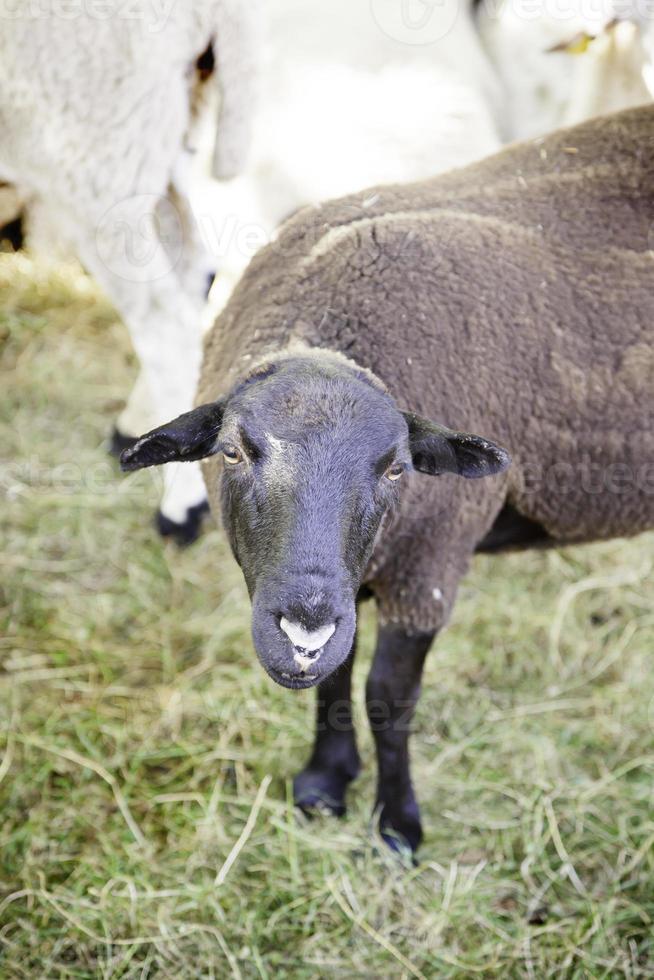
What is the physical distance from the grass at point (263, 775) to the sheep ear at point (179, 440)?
137cm

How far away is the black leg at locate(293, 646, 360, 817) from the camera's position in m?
3.13

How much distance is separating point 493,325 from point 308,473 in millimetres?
951

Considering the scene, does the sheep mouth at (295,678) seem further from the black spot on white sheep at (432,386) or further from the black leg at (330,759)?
the black leg at (330,759)

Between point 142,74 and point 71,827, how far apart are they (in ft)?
8.41

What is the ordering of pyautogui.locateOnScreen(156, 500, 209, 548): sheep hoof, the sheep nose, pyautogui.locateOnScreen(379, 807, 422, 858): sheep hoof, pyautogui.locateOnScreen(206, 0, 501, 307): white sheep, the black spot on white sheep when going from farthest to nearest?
pyautogui.locateOnScreen(206, 0, 501, 307): white sheep, pyautogui.locateOnScreen(156, 500, 209, 548): sheep hoof, pyautogui.locateOnScreen(379, 807, 422, 858): sheep hoof, the black spot on white sheep, the sheep nose

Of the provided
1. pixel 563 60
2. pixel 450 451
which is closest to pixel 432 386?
pixel 450 451

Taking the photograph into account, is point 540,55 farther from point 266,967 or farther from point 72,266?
point 266,967

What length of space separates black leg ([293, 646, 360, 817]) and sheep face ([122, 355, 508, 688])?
1.00 m

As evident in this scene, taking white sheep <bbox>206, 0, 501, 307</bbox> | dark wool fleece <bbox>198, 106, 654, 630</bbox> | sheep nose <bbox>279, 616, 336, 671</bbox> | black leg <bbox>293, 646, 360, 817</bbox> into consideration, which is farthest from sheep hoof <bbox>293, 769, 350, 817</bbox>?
white sheep <bbox>206, 0, 501, 307</bbox>

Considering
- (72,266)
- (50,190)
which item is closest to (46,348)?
(72,266)

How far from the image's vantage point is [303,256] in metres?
2.80

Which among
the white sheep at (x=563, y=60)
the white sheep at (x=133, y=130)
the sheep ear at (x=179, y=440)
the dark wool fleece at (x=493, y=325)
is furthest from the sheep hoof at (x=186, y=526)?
the white sheep at (x=563, y=60)

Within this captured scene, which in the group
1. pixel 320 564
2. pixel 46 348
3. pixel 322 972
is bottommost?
pixel 322 972

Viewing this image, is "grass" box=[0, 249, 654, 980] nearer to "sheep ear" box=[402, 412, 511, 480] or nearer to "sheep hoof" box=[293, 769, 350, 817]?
"sheep hoof" box=[293, 769, 350, 817]
